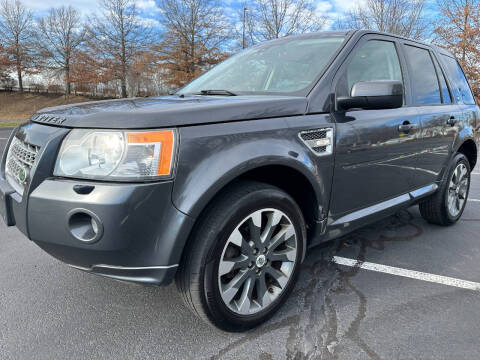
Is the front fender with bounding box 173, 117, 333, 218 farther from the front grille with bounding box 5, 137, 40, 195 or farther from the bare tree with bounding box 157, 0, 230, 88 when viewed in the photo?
the bare tree with bounding box 157, 0, 230, 88

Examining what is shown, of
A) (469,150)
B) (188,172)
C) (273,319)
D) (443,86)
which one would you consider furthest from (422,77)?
(188,172)

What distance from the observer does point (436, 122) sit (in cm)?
315

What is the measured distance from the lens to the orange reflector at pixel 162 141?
1575 millimetres

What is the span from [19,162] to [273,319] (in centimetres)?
170

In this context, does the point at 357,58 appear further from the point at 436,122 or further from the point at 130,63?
the point at 130,63

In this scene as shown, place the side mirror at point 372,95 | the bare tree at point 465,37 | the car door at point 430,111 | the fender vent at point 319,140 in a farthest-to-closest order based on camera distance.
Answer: the bare tree at point 465,37 → the car door at point 430,111 → the side mirror at point 372,95 → the fender vent at point 319,140

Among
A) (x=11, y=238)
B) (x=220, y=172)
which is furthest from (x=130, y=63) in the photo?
(x=220, y=172)

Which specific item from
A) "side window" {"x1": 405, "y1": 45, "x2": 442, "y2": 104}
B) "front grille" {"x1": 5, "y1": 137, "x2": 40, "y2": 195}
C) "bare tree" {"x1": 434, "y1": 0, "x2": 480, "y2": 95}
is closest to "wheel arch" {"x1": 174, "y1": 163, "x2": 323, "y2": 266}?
"front grille" {"x1": 5, "y1": 137, "x2": 40, "y2": 195}

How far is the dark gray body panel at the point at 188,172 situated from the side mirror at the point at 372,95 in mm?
95

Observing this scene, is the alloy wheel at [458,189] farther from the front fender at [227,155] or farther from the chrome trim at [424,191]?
the front fender at [227,155]

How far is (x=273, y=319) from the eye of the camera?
6.99 ft

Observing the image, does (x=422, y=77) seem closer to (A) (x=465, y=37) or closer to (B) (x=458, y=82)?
(B) (x=458, y=82)

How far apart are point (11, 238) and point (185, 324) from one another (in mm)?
2273

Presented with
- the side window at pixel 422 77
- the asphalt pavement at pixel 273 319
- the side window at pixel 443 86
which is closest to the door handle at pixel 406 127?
the side window at pixel 422 77
